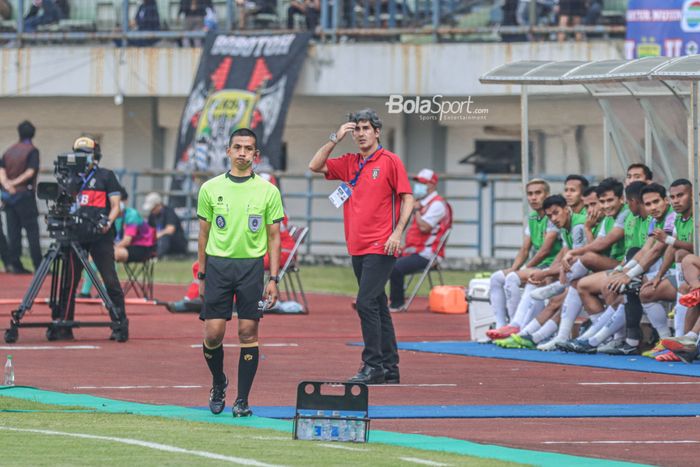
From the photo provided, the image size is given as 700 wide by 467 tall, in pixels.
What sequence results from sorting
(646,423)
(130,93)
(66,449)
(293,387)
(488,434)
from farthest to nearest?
(130,93) → (293,387) → (646,423) → (488,434) → (66,449)

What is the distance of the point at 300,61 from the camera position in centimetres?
3062

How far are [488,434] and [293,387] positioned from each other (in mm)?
2955

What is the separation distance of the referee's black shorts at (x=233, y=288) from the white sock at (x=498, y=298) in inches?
254

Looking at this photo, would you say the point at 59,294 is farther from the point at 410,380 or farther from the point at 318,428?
the point at 318,428

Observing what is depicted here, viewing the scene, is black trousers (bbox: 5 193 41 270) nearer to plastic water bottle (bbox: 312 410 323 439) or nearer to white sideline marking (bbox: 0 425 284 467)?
white sideline marking (bbox: 0 425 284 467)

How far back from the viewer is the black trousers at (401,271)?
835 inches

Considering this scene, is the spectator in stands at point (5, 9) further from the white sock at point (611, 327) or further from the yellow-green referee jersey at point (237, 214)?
the yellow-green referee jersey at point (237, 214)

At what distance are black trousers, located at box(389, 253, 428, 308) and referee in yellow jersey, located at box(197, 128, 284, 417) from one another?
965 cm

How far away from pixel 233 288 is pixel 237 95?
64.4 ft

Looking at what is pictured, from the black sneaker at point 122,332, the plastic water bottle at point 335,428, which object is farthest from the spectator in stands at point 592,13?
the plastic water bottle at point 335,428

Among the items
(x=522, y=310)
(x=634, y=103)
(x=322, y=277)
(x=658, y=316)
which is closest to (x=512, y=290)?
(x=522, y=310)

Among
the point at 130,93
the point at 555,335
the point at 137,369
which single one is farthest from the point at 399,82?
the point at 137,369

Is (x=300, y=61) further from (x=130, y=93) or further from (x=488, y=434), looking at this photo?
(x=488, y=434)

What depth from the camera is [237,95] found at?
30875 mm
